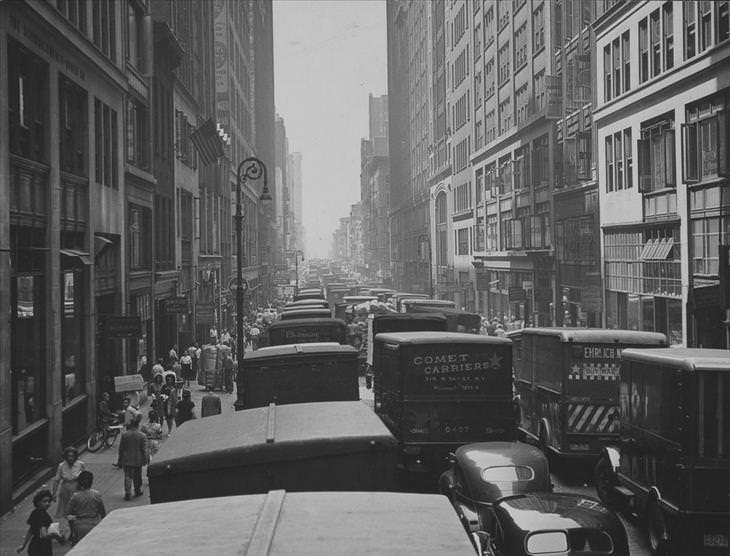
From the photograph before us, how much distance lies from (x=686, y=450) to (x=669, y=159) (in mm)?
27402

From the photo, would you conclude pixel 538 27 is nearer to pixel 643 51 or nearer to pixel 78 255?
pixel 643 51

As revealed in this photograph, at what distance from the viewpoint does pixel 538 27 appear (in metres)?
58.9

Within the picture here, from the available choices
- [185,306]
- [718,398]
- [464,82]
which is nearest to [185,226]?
[185,306]

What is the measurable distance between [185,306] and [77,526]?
26385 millimetres

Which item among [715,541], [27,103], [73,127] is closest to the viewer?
[715,541]

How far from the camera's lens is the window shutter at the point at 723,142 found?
31.8 m

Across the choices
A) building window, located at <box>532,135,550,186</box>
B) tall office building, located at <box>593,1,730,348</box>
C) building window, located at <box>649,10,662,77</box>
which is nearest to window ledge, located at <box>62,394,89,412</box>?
tall office building, located at <box>593,1,730,348</box>

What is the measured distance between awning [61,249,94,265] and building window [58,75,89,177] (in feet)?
7.31

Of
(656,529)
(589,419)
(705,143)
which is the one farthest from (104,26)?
(656,529)

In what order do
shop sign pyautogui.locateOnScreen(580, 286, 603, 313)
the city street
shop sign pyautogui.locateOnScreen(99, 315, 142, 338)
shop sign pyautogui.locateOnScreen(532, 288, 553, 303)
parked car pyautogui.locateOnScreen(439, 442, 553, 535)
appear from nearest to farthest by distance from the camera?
parked car pyautogui.locateOnScreen(439, 442, 553, 535) → the city street → shop sign pyautogui.locateOnScreen(99, 315, 142, 338) → shop sign pyautogui.locateOnScreen(580, 286, 603, 313) → shop sign pyautogui.locateOnScreen(532, 288, 553, 303)

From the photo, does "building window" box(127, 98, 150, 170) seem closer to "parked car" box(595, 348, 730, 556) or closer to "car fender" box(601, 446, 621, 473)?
"car fender" box(601, 446, 621, 473)

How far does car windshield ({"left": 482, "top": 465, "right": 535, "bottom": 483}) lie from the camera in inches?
532

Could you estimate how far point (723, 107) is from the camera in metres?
32.8

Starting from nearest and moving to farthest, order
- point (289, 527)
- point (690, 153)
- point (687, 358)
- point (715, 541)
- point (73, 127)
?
point (289, 527) → point (715, 541) → point (687, 358) → point (73, 127) → point (690, 153)
